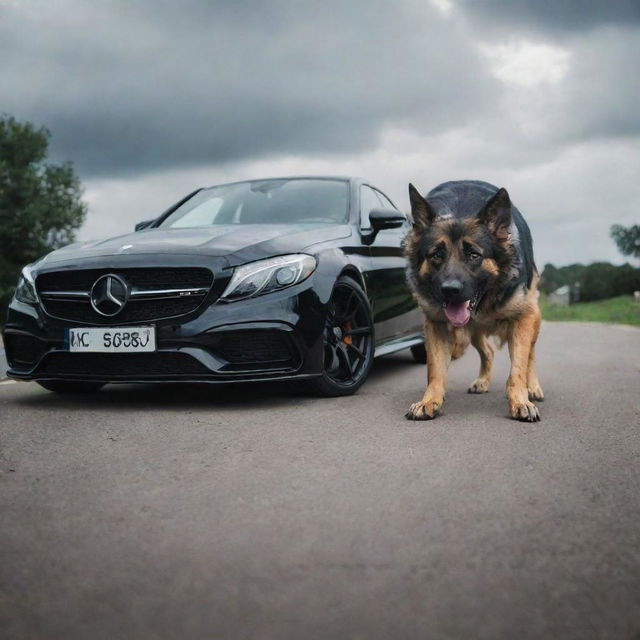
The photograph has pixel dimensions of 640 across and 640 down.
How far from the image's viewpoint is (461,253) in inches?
211

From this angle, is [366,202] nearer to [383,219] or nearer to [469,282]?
[383,219]

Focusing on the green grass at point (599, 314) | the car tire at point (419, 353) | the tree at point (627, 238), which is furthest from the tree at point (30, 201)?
the tree at point (627, 238)

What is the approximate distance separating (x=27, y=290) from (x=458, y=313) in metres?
2.83

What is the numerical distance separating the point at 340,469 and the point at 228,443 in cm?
82

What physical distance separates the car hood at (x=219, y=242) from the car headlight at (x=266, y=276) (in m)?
0.05

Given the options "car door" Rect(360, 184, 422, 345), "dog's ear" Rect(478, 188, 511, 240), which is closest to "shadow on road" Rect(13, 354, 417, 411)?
"car door" Rect(360, 184, 422, 345)

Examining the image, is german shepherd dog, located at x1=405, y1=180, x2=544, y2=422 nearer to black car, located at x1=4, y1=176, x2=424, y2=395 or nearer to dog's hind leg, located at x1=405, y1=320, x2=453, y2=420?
dog's hind leg, located at x1=405, y1=320, x2=453, y2=420

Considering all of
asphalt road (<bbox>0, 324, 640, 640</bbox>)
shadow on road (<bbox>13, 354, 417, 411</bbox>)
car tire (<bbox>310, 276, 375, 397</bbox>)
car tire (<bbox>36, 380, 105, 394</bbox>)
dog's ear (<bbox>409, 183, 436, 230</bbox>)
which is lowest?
asphalt road (<bbox>0, 324, 640, 640</bbox>)

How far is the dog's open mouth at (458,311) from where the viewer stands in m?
5.38

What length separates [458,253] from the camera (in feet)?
17.6

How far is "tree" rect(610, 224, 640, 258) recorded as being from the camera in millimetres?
100875

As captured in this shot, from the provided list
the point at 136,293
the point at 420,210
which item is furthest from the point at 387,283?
the point at 136,293

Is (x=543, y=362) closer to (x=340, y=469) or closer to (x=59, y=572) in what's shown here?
(x=340, y=469)

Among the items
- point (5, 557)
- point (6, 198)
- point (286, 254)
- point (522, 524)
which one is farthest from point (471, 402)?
point (6, 198)
